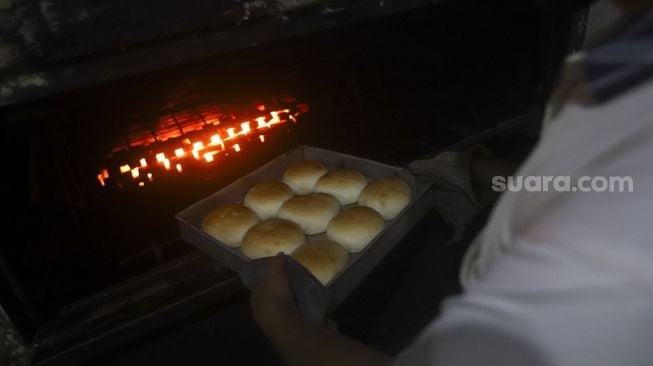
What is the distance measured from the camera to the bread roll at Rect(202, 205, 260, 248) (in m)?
1.92

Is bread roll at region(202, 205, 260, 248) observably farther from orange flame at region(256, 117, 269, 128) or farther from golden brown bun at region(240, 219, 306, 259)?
orange flame at region(256, 117, 269, 128)

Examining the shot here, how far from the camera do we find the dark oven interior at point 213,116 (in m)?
1.74

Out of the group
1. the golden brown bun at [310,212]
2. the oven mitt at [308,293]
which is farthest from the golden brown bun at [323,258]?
the oven mitt at [308,293]

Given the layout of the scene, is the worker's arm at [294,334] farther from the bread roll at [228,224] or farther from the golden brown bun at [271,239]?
the bread roll at [228,224]

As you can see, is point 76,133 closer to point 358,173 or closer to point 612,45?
point 358,173

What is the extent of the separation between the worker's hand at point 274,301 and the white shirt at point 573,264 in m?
0.77

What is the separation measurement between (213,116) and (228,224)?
592 millimetres

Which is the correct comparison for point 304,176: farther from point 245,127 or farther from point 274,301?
point 274,301

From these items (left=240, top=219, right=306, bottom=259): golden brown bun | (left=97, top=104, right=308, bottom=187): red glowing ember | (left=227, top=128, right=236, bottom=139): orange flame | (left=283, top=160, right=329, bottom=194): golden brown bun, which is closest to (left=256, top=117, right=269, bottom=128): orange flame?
(left=97, top=104, right=308, bottom=187): red glowing ember

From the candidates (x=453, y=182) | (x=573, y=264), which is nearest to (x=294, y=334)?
(x=573, y=264)

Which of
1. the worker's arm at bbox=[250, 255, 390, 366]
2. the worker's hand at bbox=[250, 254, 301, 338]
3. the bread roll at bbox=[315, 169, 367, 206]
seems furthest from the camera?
the bread roll at bbox=[315, 169, 367, 206]

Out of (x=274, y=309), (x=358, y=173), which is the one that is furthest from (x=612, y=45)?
(x=358, y=173)

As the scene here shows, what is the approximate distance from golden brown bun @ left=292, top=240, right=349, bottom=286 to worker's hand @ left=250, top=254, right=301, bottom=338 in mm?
302

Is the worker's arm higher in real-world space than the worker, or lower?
lower
